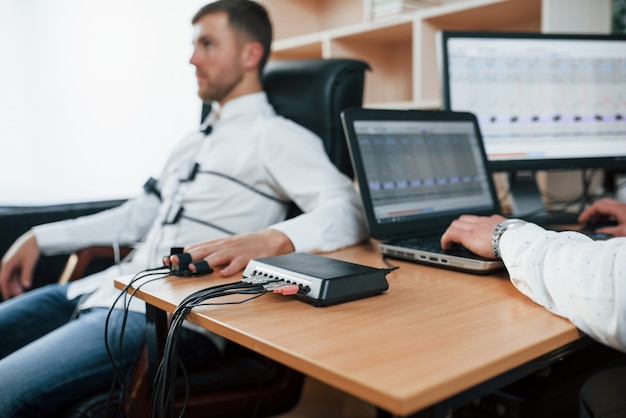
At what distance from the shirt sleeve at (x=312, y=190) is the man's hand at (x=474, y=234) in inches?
10.3

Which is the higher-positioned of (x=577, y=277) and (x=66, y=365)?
(x=577, y=277)

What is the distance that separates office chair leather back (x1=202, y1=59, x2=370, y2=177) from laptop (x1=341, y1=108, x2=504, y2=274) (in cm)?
29

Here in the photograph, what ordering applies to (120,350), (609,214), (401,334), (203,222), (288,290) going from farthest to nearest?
(203,222) → (609,214) → (120,350) → (288,290) → (401,334)

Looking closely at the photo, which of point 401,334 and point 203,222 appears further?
point 203,222

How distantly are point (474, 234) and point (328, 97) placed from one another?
668mm

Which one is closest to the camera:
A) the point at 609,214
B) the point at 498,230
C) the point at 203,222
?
the point at 498,230

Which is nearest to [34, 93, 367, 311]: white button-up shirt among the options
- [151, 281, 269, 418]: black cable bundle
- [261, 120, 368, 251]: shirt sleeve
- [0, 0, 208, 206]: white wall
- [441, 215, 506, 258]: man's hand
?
[261, 120, 368, 251]: shirt sleeve

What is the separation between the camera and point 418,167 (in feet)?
3.90

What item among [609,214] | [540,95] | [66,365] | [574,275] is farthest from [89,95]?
[574,275]

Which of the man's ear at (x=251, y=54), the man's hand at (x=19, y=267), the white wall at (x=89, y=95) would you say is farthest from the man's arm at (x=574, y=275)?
the white wall at (x=89, y=95)

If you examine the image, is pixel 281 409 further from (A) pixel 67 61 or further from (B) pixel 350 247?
(A) pixel 67 61

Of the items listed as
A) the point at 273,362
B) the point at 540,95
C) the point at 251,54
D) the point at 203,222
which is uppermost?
the point at 251,54

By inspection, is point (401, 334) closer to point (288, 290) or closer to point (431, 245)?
point (288, 290)

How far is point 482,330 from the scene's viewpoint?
0.66 m
